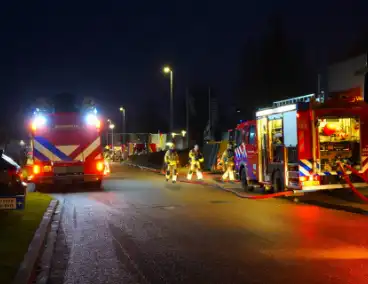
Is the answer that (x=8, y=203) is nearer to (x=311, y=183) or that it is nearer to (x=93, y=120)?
(x=311, y=183)

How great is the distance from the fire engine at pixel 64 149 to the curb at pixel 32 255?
303 inches

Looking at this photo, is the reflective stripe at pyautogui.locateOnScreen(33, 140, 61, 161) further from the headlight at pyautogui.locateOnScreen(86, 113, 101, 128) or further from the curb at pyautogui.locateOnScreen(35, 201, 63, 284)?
the curb at pyautogui.locateOnScreen(35, 201, 63, 284)

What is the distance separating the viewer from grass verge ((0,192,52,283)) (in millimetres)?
7176

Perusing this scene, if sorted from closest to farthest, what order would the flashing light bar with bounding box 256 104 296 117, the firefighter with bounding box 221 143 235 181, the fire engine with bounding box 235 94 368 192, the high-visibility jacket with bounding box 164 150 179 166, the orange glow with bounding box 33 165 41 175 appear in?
the fire engine with bounding box 235 94 368 192
the flashing light bar with bounding box 256 104 296 117
the orange glow with bounding box 33 165 41 175
the firefighter with bounding box 221 143 235 181
the high-visibility jacket with bounding box 164 150 179 166

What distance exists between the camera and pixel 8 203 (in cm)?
1018

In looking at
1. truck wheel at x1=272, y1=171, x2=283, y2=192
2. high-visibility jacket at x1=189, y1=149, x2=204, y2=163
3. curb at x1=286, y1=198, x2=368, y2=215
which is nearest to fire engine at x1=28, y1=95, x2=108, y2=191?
high-visibility jacket at x1=189, y1=149, x2=204, y2=163

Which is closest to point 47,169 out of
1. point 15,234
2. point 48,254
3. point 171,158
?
point 171,158

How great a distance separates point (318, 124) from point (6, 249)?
9.37m

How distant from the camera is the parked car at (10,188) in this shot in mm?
10180

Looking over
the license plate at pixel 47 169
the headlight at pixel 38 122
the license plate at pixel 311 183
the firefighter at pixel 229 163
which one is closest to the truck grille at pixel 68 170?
the license plate at pixel 47 169

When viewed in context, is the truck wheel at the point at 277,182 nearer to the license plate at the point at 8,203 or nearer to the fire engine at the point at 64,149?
the fire engine at the point at 64,149

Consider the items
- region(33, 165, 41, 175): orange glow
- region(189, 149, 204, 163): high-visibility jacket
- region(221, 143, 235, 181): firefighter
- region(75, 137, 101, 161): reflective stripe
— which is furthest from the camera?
region(189, 149, 204, 163): high-visibility jacket

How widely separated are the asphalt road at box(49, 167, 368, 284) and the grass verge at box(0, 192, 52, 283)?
54cm

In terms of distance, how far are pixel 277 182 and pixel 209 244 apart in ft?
24.5
